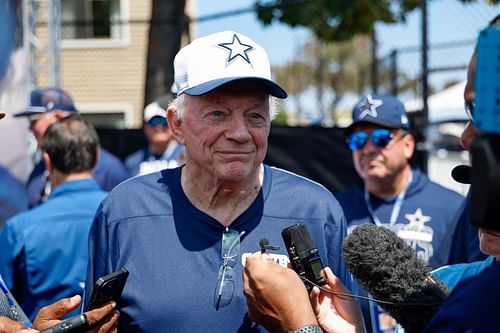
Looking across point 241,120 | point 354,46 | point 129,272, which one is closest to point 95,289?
point 129,272

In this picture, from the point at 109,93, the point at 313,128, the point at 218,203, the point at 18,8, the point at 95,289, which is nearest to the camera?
the point at 95,289

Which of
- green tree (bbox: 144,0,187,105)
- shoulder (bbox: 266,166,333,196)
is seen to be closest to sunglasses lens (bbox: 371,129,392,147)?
shoulder (bbox: 266,166,333,196)

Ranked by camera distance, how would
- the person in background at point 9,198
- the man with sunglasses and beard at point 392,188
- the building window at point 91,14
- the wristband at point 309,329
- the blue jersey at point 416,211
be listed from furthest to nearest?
the building window at point 91,14
the person in background at point 9,198
the man with sunglasses and beard at point 392,188
the blue jersey at point 416,211
the wristband at point 309,329

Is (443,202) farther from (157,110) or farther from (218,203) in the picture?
(157,110)

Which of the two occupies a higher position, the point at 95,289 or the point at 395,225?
the point at 95,289

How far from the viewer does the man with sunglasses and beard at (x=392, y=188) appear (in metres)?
5.11

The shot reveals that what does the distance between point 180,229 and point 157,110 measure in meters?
4.84

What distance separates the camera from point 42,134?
261 inches

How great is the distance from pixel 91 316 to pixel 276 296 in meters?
0.65

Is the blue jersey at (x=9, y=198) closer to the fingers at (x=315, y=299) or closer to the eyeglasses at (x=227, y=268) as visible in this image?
the eyeglasses at (x=227, y=268)

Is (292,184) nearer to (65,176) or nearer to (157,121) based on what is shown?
(65,176)

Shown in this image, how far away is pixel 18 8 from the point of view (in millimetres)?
7262

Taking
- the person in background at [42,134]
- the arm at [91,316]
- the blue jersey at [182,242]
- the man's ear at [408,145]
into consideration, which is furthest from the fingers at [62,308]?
the person in background at [42,134]

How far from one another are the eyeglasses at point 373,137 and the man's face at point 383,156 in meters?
0.02
